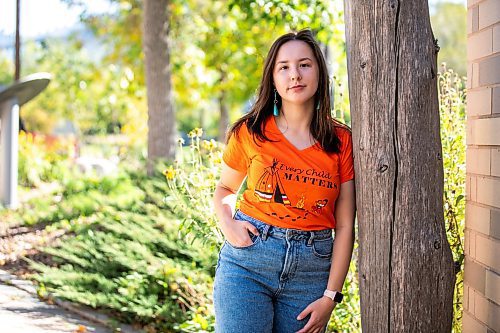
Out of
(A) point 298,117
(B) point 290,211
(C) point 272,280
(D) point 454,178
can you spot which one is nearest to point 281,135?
(A) point 298,117

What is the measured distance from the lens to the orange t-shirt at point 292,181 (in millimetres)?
2865

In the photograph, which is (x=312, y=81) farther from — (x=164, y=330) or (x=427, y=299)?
(x=164, y=330)

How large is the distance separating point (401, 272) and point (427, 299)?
0.47ft

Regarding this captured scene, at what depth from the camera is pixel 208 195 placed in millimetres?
5027

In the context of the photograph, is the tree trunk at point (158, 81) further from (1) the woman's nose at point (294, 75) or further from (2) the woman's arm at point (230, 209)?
(1) the woman's nose at point (294, 75)

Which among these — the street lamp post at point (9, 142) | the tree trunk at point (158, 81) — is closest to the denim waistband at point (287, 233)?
the tree trunk at point (158, 81)

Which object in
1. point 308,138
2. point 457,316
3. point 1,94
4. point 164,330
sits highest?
point 1,94

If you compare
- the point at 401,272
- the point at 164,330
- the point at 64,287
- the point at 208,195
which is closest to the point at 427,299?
the point at 401,272

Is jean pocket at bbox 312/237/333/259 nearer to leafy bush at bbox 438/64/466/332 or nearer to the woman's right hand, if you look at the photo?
the woman's right hand

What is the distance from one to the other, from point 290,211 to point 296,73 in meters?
0.53

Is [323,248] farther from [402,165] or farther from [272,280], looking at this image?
[402,165]

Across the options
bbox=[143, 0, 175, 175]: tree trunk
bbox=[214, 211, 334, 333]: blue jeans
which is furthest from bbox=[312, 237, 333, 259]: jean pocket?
bbox=[143, 0, 175, 175]: tree trunk

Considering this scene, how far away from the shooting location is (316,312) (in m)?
2.88

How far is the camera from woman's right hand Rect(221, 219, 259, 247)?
287 cm
